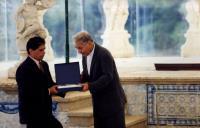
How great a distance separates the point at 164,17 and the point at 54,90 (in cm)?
1086

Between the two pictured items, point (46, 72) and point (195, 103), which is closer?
point (46, 72)

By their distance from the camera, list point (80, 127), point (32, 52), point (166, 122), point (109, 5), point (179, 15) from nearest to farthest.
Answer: point (32, 52) → point (80, 127) → point (166, 122) → point (109, 5) → point (179, 15)

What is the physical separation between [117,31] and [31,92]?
792cm

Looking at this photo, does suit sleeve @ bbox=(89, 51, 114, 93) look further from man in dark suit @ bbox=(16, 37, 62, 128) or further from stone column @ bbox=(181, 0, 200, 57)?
stone column @ bbox=(181, 0, 200, 57)

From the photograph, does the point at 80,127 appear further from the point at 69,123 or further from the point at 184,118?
the point at 184,118

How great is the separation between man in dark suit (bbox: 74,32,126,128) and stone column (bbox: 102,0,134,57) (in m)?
7.37

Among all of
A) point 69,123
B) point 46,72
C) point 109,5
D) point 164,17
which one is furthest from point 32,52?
point 164,17

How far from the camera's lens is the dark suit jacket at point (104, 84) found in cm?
554

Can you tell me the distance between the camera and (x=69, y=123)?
6965 mm

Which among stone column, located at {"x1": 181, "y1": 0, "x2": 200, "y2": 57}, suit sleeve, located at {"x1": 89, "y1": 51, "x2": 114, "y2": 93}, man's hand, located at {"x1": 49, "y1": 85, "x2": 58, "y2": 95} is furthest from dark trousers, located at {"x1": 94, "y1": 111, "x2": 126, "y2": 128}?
stone column, located at {"x1": 181, "y1": 0, "x2": 200, "y2": 57}

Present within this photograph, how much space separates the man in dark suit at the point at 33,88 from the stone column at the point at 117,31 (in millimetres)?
7660

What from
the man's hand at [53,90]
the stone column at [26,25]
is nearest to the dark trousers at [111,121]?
the man's hand at [53,90]

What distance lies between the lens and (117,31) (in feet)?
43.3

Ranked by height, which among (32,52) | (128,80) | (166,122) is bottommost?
(166,122)
